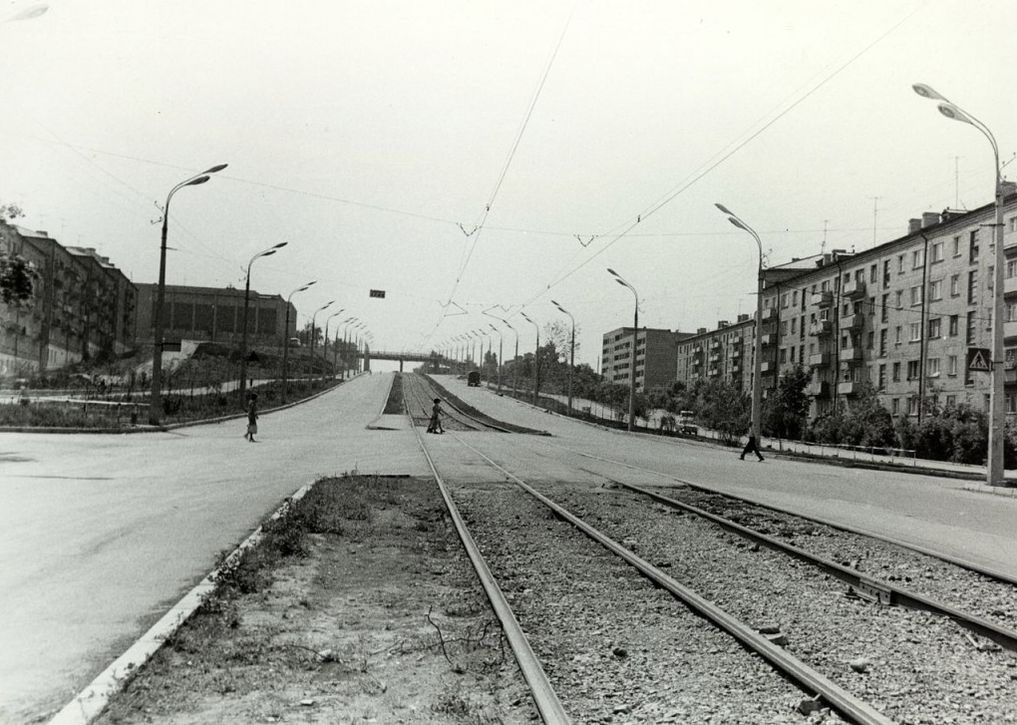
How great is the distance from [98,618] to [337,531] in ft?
13.9

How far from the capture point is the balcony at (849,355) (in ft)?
218

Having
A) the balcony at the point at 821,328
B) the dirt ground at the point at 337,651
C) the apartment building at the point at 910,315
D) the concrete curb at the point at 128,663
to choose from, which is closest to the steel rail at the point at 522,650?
the dirt ground at the point at 337,651

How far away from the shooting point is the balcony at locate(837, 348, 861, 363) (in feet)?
218

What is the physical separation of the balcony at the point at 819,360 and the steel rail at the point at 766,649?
67028mm

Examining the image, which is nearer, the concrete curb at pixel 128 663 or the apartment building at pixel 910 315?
the concrete curb at pixel 128 663

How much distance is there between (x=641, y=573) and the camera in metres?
8.21

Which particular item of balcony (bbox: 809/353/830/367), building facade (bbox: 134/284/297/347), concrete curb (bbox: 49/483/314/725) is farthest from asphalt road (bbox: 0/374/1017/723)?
building facade (bbox: 134/284/297/347)

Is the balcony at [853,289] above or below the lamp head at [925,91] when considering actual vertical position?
above

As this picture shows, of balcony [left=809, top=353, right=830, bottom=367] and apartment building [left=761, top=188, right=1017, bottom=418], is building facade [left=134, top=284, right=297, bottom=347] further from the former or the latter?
apartment building [left=761, top=188, right=1017, bottom=418]

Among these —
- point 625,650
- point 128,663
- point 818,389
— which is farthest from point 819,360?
point 128,663

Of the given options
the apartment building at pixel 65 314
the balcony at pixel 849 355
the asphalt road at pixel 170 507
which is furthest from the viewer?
the balcony at pixel 849 355

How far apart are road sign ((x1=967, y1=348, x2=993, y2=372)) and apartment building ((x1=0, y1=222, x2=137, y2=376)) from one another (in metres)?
48.6

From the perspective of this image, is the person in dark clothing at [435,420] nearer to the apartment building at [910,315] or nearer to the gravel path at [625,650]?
the gravel path at [625,650]

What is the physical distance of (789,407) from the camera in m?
68.1
